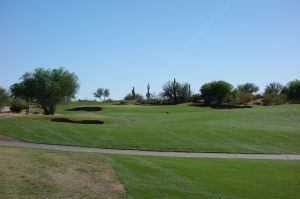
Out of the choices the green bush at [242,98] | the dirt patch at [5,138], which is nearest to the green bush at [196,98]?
the green bush at [242,98]

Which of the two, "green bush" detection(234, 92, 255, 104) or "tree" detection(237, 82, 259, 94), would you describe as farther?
"tree" detection(237, 82, 259, 94)

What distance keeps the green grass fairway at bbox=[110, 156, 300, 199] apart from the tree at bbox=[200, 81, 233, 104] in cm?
7280

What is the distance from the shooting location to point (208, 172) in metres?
14.5

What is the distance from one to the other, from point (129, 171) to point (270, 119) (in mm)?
30583

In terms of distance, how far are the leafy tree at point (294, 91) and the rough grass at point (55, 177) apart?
72598 mm

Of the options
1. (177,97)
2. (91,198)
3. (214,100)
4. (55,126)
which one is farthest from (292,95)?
(91,198)

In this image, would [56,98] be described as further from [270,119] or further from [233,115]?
[270,119]

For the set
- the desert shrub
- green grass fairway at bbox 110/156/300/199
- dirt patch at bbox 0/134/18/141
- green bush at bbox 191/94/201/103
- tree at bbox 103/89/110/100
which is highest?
tree at bbox 103/89/110/100

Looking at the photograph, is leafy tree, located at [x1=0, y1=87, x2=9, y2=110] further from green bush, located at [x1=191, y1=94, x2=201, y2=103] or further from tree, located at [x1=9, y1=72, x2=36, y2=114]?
green bush, located at [x1=191, y1=94, x2=201, y2=103]

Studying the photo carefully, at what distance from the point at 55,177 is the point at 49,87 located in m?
41.1

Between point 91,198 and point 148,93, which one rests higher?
point 148,93

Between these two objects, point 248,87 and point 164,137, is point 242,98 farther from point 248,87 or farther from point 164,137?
point 164,137

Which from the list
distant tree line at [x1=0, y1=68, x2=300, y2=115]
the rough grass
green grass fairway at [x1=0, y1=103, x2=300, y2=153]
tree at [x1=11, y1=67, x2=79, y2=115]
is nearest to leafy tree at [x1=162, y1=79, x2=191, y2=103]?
distant tree line at [x1=0, y1=68, x2=300, y2=115]

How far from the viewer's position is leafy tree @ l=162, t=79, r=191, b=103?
10594cm
